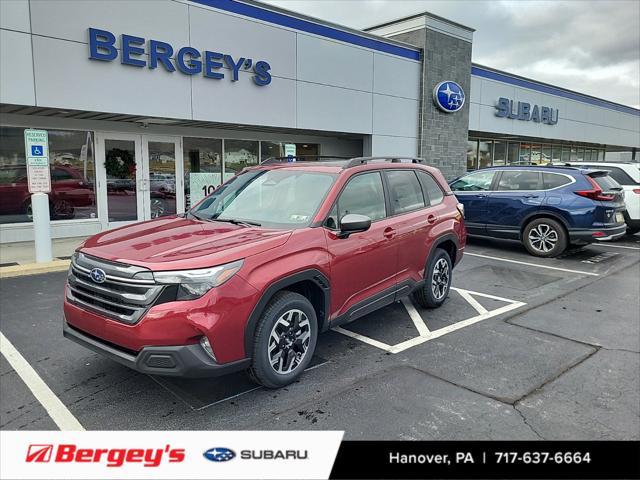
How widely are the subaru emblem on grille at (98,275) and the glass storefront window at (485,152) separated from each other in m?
21.2

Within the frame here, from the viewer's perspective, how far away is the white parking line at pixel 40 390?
3266 mm

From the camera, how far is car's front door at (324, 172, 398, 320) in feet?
13.6

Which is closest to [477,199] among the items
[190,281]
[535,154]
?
[190,281]

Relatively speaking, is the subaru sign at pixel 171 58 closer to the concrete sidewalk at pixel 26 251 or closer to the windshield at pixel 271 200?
the concrete sidewalk at pixel 26 251

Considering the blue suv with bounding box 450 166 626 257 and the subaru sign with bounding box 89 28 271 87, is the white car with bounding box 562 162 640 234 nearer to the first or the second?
the blue suv with bounding box 450 166 626 257

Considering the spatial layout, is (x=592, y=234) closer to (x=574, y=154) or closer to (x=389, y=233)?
(x=389, y=233)

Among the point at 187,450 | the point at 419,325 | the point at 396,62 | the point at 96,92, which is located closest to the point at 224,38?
the point at 96,92

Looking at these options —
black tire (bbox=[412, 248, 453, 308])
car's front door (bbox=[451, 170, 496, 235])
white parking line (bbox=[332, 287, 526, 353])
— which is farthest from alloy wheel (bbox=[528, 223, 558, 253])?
black tire (bbox=[412, 248, 453, 308])

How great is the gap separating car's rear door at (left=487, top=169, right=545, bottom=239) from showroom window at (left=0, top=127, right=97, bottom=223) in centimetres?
887

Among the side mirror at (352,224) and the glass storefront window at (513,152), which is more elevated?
the glass storefront window at (513,152)

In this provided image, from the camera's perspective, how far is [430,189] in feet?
19.1

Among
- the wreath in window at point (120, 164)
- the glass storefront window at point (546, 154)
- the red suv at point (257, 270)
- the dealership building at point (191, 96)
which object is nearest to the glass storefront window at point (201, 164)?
the dealership building at point (191, 96)

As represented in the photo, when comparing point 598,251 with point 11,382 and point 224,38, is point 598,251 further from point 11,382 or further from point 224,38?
point 11,382

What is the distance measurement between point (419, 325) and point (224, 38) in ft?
27.6
